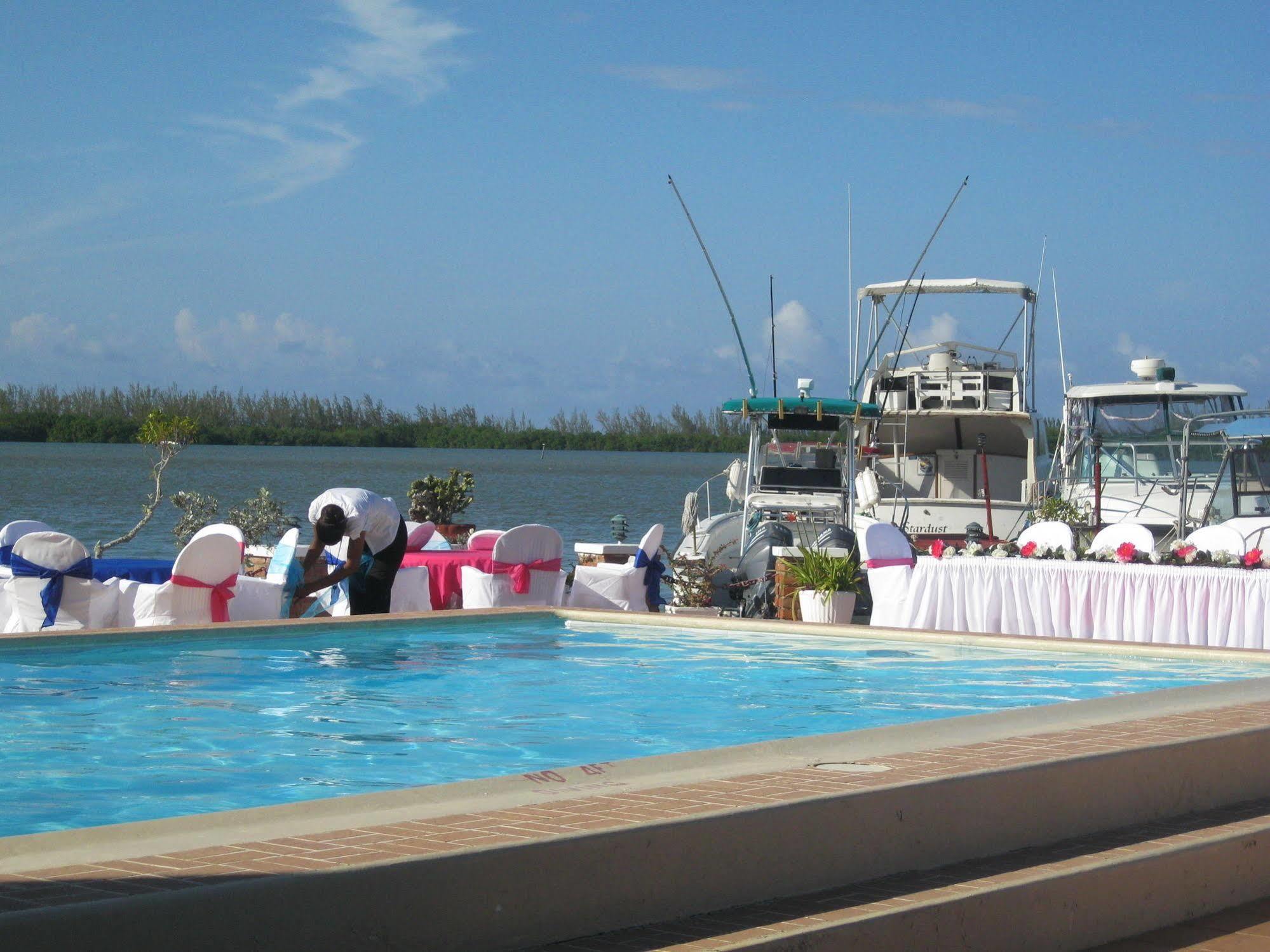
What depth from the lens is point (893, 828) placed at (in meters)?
4.21

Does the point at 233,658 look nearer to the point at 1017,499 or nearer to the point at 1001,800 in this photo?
the point at 1001,800

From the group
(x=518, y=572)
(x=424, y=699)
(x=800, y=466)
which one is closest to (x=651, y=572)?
(x=518, y=572)

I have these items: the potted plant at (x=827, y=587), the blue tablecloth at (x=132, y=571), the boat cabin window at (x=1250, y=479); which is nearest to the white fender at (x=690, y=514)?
the boat cabin window at (x=1250, y=479)

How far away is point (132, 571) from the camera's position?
11.7m

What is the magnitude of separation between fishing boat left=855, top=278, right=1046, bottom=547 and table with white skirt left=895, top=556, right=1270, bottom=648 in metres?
8.90

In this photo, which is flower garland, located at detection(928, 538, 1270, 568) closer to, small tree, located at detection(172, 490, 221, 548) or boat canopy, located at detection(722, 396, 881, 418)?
boat canopy, located at detection(722, 396, 881, 418)

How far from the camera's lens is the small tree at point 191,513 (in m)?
18.1

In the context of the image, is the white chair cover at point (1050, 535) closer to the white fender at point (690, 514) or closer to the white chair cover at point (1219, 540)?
the white chair cover at point (1219, 540)

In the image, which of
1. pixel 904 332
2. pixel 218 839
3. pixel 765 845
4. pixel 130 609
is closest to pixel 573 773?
pixel 765 845

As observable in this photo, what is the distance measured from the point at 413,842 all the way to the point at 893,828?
1461 millimetres

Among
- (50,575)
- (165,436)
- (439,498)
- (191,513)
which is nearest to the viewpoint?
(50,575)

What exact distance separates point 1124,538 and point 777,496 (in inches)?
240

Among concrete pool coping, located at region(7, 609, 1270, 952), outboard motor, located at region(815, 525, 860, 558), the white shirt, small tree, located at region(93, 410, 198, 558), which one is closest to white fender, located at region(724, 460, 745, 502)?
outboard motor, located at region(815, 525, 860, 558)

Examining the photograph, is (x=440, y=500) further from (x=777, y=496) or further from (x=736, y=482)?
(x=736, y=482)
